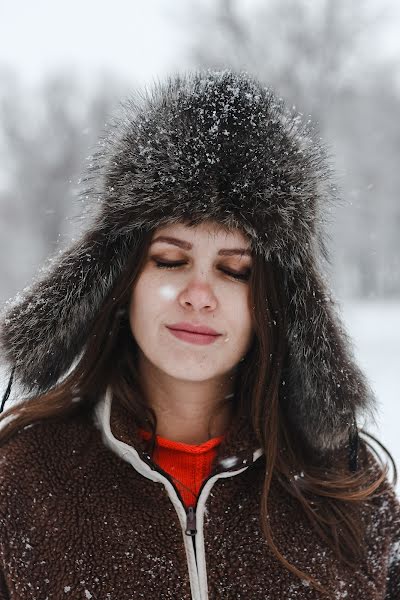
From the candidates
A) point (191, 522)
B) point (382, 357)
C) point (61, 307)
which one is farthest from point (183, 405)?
point (382, 357)

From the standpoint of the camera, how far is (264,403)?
1835 millimetres

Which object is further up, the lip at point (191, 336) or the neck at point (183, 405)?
the lip at point (191, 336)

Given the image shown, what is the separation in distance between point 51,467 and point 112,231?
661 millimetres

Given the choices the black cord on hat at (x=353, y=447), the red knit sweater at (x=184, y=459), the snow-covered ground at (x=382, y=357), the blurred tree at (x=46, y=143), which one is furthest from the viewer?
the blurred tree at (x=46, y=143)

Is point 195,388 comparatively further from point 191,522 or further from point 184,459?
point 191,522

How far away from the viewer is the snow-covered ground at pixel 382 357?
15.8 ft

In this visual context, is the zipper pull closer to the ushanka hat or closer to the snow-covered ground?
the ushanka hat

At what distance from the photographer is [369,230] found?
69.3 feet

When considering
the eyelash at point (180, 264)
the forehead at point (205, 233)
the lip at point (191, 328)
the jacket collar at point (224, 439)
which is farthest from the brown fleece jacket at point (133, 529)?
the forehead at point (205, 233)

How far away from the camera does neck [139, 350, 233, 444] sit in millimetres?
1801

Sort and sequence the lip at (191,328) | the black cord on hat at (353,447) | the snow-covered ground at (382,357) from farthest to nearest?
the snow-covered ground at (382,357) < the black cord on hat at (353,447) < the lip at (191,328)

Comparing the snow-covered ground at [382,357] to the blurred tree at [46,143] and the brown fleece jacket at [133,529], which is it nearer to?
the brown fleece jacket at [133,529]

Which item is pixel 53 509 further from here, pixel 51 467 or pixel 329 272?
pixel 329 272

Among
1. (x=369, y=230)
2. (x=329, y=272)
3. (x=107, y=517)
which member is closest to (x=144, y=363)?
(x=107, y=517)
